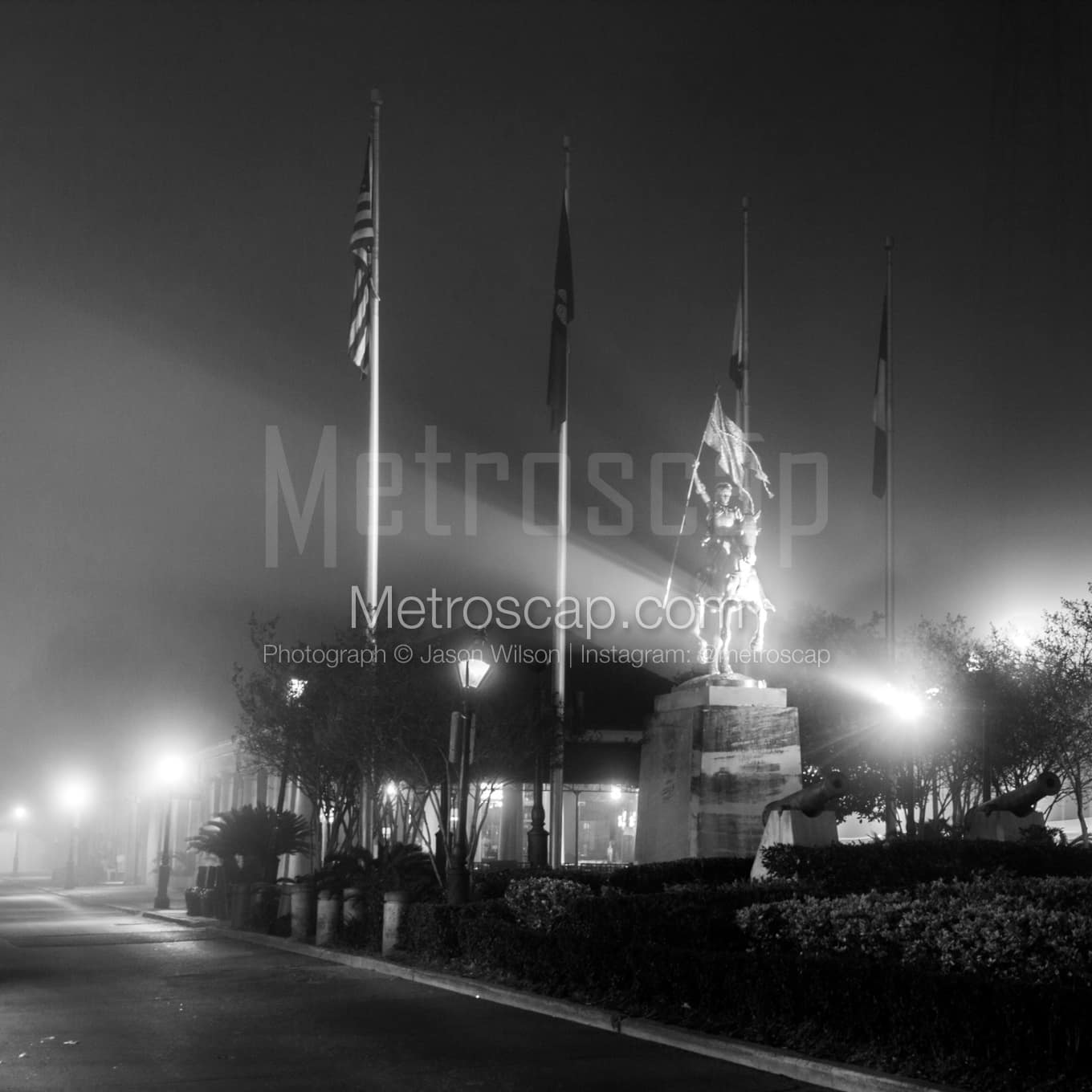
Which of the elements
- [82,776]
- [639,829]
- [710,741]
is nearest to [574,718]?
[639,829]

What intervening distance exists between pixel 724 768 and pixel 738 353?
11462 millimetres

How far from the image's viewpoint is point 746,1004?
11.4 metres

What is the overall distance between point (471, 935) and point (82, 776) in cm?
5864

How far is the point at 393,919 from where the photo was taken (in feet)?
63.7

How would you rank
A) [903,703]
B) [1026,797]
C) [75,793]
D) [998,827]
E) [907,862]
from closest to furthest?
1. [907,862]
2. [1026,797]
3. [998,827]
4. [903,703]
5. [75,793]

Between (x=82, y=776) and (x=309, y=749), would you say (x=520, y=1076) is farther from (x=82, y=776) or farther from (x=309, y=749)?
(x=82, y=776)

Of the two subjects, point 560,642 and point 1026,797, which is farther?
point 560,642

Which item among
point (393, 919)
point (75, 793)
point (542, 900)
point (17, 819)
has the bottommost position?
point (393, 919)

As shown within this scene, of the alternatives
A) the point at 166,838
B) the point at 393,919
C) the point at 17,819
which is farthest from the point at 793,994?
the point at 17,819

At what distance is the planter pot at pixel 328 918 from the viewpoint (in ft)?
70.9

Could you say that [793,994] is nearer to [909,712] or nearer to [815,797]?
[815,797]

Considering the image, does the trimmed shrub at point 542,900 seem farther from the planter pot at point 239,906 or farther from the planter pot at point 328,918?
the planter pot at point 239,906

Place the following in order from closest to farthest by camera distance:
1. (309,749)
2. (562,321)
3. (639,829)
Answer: (639,829) → (309,749) → (562,321)

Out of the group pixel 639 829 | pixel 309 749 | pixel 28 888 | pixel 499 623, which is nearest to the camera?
pixel 639 829
